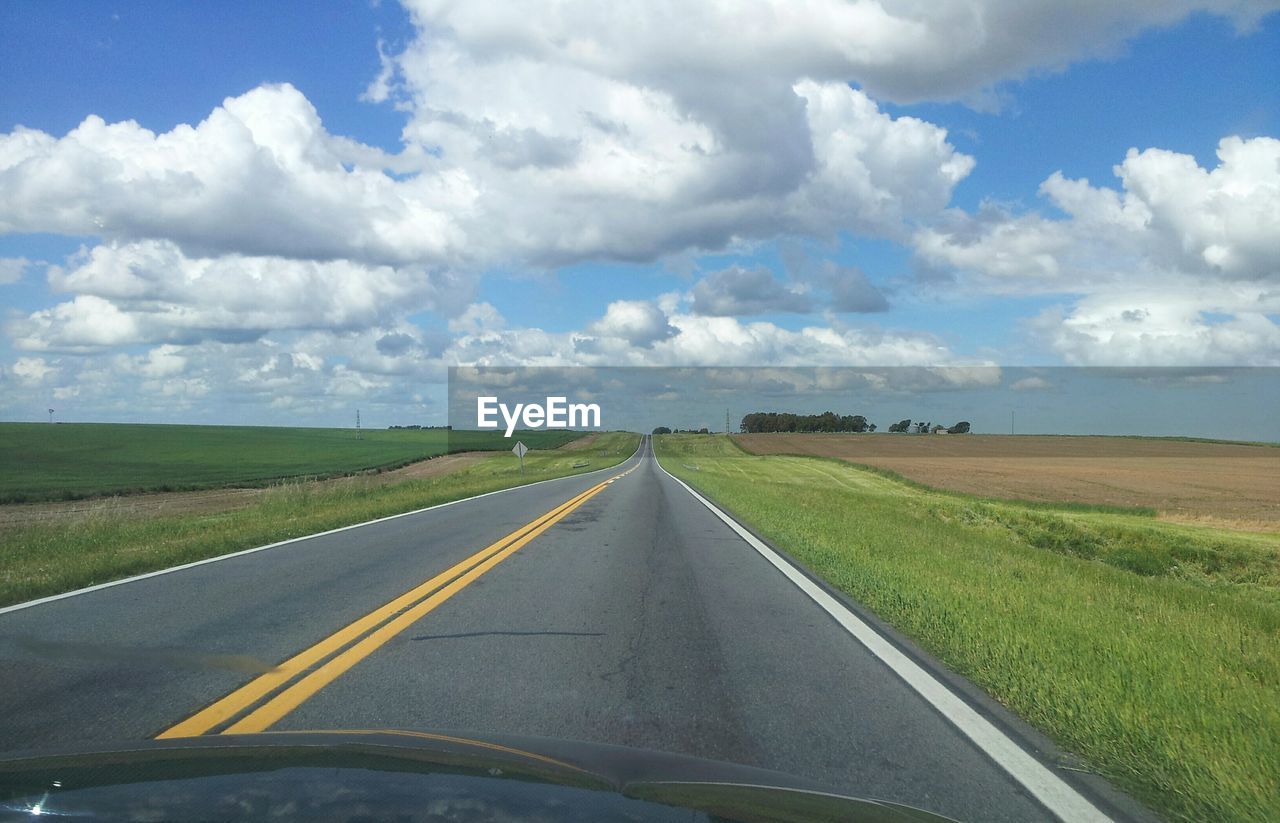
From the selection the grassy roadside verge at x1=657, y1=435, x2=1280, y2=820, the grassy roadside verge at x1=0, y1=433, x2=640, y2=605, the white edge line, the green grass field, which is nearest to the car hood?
the white edge line

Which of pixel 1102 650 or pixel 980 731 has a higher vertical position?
pixel 1102 650

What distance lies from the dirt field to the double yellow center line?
3190 centimetres

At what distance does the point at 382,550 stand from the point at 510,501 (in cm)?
1326

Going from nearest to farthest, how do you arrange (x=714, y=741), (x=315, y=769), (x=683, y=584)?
(x=315, y=769)
(x=714, y=741)
(x=683, y=584)

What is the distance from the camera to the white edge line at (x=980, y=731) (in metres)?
3.98

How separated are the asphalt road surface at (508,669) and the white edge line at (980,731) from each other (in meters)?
0.05

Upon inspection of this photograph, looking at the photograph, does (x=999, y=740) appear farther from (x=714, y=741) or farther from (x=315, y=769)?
(x=315, y=769)

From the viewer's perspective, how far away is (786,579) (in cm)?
1095

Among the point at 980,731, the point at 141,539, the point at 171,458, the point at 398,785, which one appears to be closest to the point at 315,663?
the point at 398,785

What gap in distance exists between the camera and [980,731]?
5.02 meters

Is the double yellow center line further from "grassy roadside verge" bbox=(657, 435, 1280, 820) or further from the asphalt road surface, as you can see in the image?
"grassy roadside verge" bbox=(657, 435, 1280, 820)

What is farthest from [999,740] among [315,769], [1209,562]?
[1209,562]

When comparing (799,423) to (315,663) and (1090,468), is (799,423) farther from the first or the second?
(315,663)

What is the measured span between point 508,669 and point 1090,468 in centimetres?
6546
